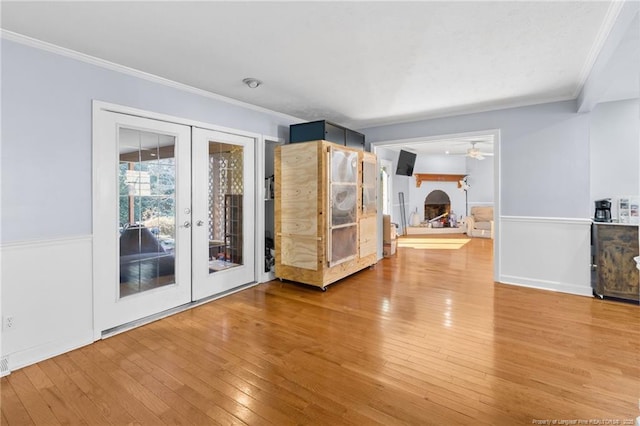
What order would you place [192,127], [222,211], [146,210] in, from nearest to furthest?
[146,210], [192,127], [222,211]

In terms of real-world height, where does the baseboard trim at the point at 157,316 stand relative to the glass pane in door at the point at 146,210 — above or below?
below

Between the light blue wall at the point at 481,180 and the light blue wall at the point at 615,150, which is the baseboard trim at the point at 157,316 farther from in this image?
the light blue wall at the point at 481,180

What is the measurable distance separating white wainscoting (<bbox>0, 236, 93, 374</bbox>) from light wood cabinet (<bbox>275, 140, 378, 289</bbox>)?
222 centimetres

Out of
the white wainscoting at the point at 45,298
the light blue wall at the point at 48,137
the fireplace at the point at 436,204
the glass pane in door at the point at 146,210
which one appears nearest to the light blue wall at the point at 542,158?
the glass pane in door at the point at 146,210

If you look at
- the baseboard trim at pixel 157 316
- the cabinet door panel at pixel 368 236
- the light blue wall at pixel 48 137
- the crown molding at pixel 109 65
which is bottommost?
the baseboard trim at pixel 157 316

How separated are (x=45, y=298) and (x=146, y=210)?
1048 mm

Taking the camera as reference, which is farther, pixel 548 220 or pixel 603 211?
pixel 548 220

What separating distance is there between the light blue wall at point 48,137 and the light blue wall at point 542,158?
452cm

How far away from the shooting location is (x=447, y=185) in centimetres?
1009

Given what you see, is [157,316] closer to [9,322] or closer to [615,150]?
[9,322]

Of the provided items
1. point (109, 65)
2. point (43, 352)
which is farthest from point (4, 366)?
point (109, 65)

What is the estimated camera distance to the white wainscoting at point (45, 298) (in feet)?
7.32

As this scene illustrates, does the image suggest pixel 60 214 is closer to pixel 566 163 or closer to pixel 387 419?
pixel 387 419

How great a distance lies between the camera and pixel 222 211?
382 cm
